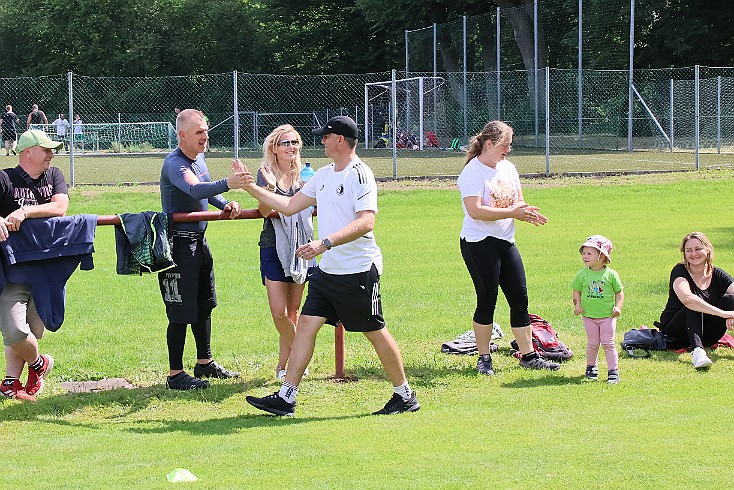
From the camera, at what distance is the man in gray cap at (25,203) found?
Result: 285 inches

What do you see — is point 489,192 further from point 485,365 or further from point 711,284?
point 711,284

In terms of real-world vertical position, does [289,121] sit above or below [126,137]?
above

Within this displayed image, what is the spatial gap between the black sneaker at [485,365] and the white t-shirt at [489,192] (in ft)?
3.12

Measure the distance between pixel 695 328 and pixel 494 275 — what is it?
1.79m

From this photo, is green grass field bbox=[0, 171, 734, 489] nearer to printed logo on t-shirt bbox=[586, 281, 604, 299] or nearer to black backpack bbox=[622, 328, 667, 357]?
black backpack bbox=[622, 328, 667, 357]

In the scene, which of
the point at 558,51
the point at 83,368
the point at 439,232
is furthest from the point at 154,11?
the point at 83,368

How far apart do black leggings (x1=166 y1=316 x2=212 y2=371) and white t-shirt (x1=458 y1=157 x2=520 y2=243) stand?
7.20 ft

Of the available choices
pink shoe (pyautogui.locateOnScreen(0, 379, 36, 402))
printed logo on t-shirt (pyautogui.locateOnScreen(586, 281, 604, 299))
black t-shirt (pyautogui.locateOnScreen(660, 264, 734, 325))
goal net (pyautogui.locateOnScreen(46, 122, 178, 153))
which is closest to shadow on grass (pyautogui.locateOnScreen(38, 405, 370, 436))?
pink shoe (pyautogui.locateOnScreen(0, 379, 36, 402))

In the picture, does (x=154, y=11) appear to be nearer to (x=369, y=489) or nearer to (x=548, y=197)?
(x=548, y=197)

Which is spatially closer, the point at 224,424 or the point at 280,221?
the point at 224,424

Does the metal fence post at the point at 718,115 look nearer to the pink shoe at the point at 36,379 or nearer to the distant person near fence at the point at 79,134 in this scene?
the distant person near fence at the point at 79,134

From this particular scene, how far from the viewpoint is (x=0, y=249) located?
7203mm

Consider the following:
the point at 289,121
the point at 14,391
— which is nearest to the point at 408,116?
the point at 289,121

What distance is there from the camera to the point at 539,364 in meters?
8.55
